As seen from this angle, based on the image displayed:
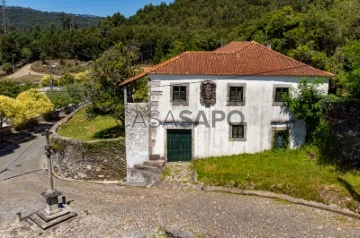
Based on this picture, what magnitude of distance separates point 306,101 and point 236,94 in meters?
3.72

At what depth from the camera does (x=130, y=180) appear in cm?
1816

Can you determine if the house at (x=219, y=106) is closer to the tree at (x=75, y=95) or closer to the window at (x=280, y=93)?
the window at (x=280, y=93)

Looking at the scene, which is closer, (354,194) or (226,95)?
(354,194)

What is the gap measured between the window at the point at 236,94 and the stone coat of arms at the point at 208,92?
0.95 metres

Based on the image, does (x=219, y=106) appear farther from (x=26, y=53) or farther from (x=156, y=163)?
(x=26, y=53)

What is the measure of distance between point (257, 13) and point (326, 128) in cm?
7142

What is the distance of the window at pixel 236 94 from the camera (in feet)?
57.5

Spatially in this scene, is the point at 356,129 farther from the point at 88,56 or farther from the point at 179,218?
the point at 88,56

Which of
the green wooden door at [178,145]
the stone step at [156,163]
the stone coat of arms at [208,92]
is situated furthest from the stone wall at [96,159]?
the stone coat of arms at [208,92]

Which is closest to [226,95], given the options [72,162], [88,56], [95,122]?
[72,162]

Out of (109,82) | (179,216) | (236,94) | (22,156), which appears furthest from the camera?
(22,156)

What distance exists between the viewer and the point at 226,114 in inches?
701

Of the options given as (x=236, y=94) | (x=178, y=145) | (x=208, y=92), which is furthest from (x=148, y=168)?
(x=236, y=94)

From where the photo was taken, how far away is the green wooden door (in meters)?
18.1
